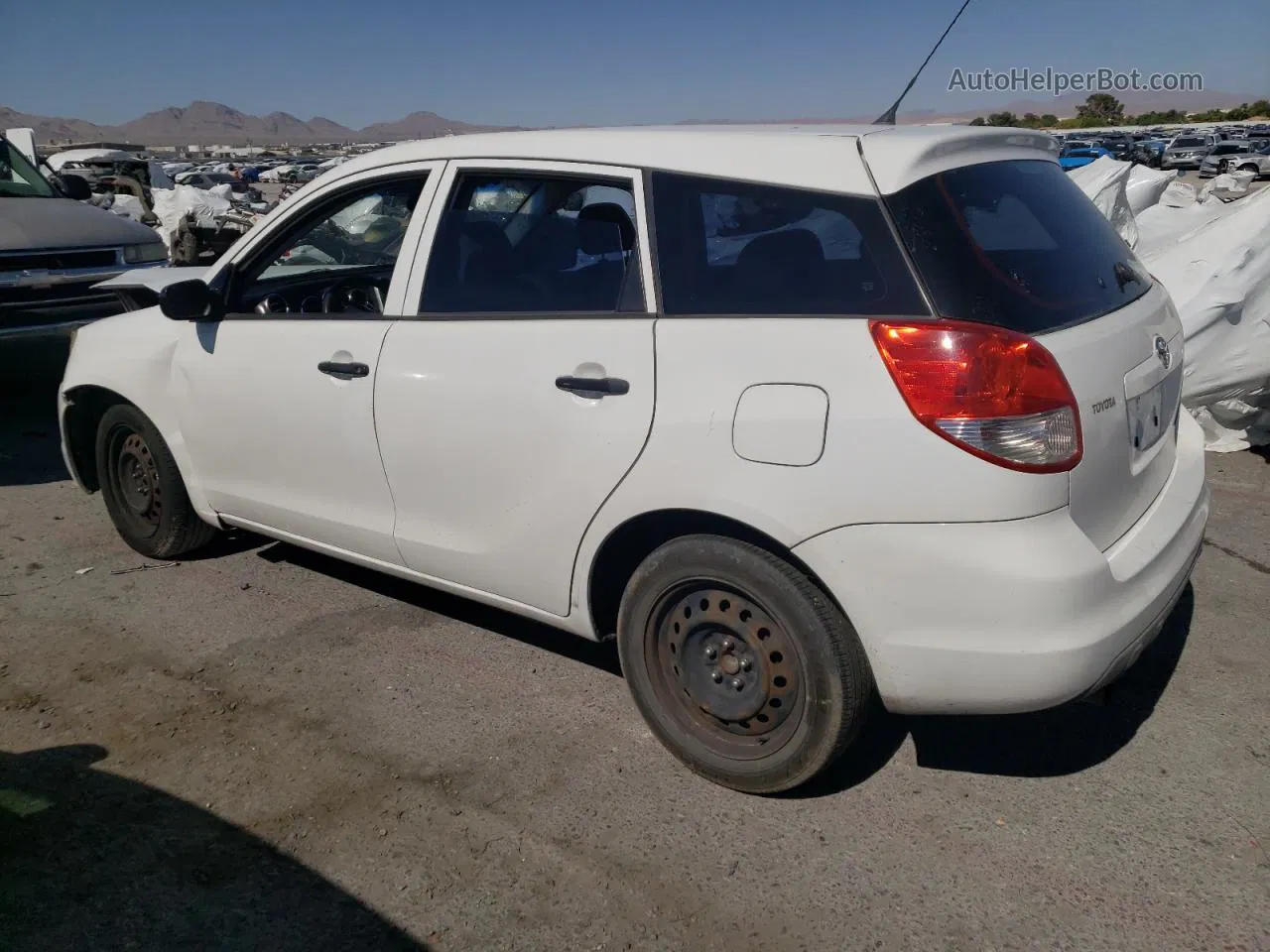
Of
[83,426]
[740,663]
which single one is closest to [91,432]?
[83,426]

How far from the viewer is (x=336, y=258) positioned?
4.93 metres

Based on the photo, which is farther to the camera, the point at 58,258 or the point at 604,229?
the point at 58,258

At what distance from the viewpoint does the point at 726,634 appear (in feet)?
9.66

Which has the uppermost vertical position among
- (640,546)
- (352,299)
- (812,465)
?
(352,299)

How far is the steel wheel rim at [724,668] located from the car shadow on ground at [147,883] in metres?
1.01

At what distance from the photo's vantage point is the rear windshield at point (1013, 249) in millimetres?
2557

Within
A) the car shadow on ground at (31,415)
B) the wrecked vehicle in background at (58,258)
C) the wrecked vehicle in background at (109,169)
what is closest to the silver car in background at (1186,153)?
the wrecked vehicle in background at (109,169)

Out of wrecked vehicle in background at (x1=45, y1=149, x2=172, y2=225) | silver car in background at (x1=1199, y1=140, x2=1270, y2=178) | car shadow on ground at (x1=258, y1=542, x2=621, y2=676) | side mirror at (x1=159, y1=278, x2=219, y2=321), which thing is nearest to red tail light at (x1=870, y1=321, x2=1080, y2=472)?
car shadow on ground at (x1=258, y1=542, x2=621, y2=676)

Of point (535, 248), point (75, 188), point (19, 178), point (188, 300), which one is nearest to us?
point (535, 248)

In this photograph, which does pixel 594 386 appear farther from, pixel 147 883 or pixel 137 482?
pixel 137 482

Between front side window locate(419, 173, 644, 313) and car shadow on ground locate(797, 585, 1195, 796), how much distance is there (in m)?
1.53

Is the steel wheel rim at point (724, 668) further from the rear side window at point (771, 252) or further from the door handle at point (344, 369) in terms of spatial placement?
the door handle at point (344, 369)

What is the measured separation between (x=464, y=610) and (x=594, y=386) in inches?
66.7

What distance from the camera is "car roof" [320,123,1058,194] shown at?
268 cm
